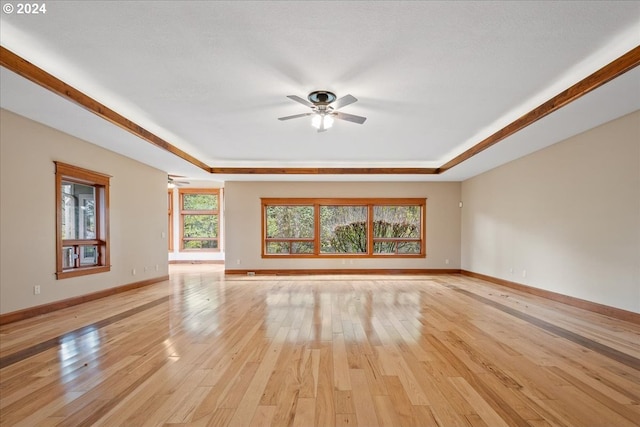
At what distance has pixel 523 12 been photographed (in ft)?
8.10

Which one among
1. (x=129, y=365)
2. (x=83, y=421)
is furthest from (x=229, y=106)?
(x=83, y=421)

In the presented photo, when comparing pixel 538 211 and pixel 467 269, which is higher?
pixel 538 211

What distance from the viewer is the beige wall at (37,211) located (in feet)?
12.8

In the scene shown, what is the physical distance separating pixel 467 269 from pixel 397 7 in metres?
7.50

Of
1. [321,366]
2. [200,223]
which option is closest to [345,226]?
[200,223]

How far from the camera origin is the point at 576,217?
15.9 ft

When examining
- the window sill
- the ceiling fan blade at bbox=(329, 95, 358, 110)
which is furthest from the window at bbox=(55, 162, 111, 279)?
the ceiling fan blade at bbox=(329, 95, 358, 110)

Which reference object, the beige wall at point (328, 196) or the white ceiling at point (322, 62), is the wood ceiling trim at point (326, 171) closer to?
the beige wall at point (328, 196)

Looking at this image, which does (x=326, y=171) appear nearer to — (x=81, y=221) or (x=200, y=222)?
(x=81, y=221)

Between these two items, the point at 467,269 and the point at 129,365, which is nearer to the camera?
the point at 129,365

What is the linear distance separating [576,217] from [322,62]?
4541 mm

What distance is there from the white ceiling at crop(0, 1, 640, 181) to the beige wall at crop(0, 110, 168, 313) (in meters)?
0.29

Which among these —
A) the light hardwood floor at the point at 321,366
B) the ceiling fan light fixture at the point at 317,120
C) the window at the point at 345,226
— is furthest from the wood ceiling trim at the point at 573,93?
the window at the point at 345,226

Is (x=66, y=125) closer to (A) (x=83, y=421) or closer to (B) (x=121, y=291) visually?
(B) (x=121, y=291)
